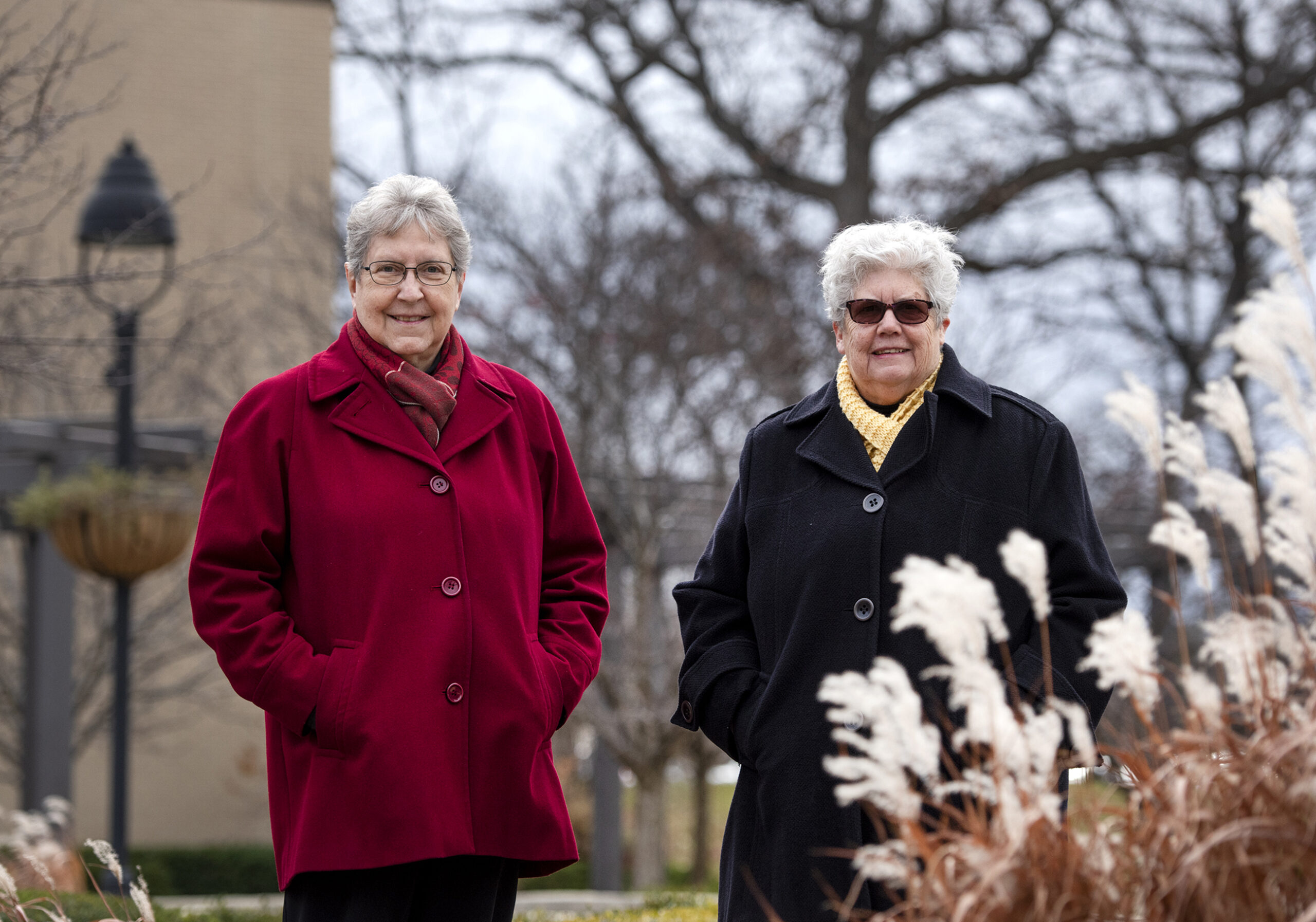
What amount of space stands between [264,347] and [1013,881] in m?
12.2

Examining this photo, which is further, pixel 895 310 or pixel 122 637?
pixel 122 637

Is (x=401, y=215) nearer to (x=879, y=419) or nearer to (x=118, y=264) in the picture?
(x=879, y=419)

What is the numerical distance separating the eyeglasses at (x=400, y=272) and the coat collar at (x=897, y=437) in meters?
0.83

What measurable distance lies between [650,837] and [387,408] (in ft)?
28.8

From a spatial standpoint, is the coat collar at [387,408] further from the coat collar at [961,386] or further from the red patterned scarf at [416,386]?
the coat collar at [961,386]

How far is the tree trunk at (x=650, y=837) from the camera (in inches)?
429

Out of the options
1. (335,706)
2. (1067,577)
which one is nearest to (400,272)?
(335,706)

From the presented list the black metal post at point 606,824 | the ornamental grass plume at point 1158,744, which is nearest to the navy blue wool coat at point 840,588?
the ornamental grass plume at point 1158,744

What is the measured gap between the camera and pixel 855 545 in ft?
9.99

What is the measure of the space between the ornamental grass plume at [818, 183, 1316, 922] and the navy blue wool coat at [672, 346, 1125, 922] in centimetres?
64

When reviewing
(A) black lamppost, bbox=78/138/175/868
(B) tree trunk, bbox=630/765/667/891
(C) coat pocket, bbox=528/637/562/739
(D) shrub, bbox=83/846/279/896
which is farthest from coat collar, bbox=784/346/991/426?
(D) shrub, bbox=83/846/279/896

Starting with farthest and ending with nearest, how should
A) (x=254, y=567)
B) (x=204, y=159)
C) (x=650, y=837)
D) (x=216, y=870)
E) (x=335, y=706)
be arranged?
(x=204, y=159) → (x=216, y=870) → (x=650, y=837) → (x=254, y=567) → (x=335, y=706)

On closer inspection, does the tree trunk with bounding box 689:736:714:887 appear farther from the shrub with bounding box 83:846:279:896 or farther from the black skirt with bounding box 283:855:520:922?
the black skirt with bounding box 283:855:520:922

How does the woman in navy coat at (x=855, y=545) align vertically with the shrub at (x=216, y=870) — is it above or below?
above
